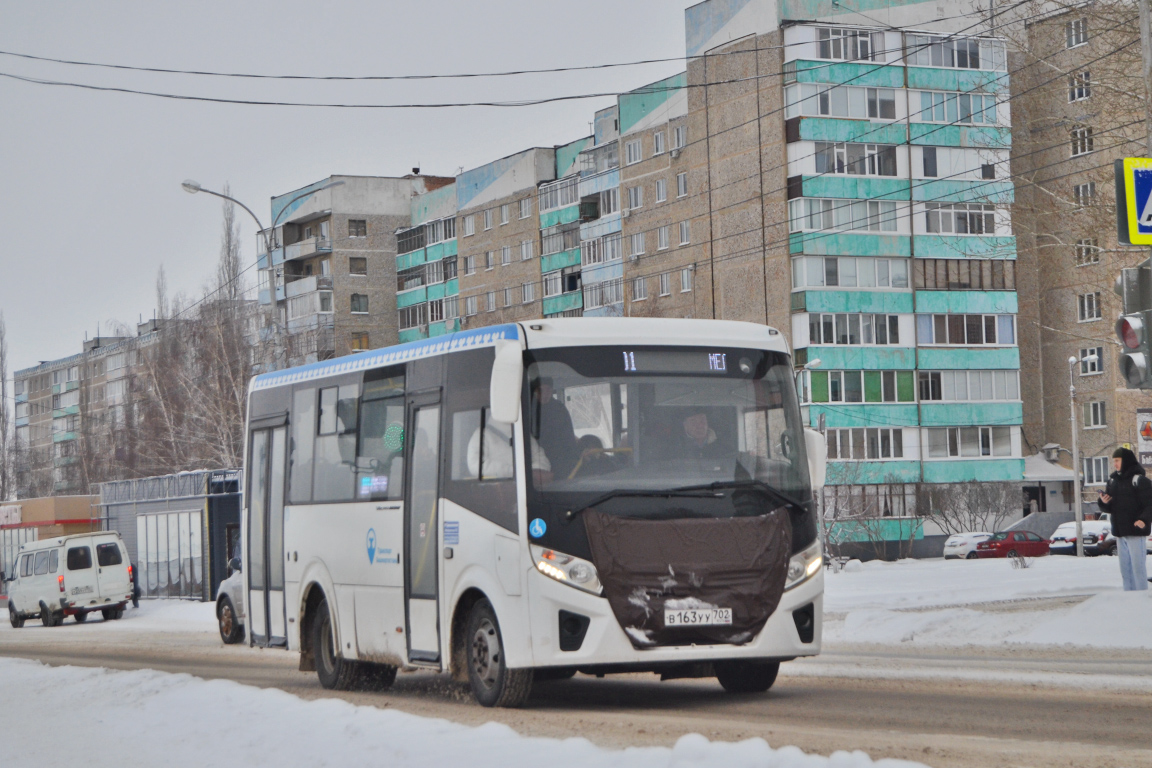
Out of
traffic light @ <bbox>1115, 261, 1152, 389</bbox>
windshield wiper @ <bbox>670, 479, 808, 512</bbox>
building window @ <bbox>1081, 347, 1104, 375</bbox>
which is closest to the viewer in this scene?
windshield wiper @ <bbox>670, 479, 808, 512</bbox>

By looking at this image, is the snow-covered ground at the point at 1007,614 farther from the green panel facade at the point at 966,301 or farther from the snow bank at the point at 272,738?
the green panel facade at the point at 966,301

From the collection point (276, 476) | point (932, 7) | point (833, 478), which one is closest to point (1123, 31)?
point (276, 476)

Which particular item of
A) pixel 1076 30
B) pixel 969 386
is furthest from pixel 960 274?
pixel 1076 30

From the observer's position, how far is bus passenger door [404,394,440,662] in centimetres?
1289

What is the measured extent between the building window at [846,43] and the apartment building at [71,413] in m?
46.4

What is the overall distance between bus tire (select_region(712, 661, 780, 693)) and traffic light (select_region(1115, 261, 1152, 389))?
13.0ft

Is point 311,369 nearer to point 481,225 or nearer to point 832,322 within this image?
point 832,322

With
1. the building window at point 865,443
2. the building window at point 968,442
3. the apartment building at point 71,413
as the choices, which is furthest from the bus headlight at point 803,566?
the apartment building at point 71,413

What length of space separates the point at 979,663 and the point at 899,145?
206 ft

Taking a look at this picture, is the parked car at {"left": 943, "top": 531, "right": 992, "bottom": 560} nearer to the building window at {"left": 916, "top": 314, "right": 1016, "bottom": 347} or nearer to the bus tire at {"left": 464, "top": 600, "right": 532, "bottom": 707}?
the building window at {"left": 916, "top": 314, "right": 1016, "bottom": 347}

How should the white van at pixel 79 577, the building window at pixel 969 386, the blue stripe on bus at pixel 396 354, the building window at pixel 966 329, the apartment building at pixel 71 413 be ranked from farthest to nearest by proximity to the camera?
1. the apartment building at pixel 71 413
2. the building window at pixel 969 386
3. the building window at pixel 966 329
4. the white van at pixel 79 577
5. the blue stripe on bus at pixel 396 354

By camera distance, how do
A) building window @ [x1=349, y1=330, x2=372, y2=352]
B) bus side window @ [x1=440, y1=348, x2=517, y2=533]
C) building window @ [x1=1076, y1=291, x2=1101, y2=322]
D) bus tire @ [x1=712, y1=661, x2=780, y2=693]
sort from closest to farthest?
bus side window @ [x1=440, y1=348, x2=517, y2=533] < bus tire @ [x1=712, y1=661, x2=780, y2=693] < building window @ [x1=1076, y1=291, x2=1101, y2=322] < building window @ [x1=349, y1=330, x2=372, y2=352]

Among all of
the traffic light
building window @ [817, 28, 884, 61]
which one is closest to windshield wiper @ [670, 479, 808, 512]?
the traffic light

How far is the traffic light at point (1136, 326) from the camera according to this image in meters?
14.0
